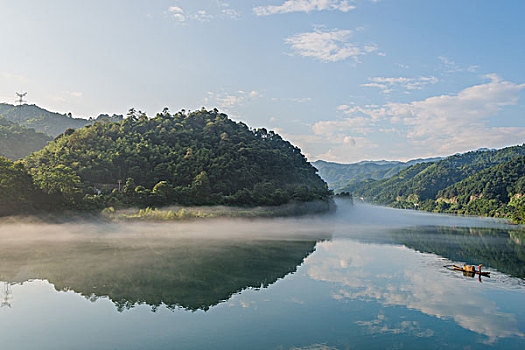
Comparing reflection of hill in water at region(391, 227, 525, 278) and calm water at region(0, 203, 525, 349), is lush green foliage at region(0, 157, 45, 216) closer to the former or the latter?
calm water at region(0, 203, 525, 349)

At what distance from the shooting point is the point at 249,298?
890 inches

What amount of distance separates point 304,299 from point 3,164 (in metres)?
51.5

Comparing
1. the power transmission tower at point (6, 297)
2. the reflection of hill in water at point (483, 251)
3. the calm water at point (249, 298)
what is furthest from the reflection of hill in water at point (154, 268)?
the reflection of hill in water at point (483, 251)

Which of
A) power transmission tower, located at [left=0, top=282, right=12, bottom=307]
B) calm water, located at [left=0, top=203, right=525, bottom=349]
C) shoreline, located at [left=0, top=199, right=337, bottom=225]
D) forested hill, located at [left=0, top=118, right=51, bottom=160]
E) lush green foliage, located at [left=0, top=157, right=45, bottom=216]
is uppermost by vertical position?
forested hill, located at [left=0, top=118, right=51, bottom=160]

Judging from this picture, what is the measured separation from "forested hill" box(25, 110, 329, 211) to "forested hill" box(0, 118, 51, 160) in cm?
4546

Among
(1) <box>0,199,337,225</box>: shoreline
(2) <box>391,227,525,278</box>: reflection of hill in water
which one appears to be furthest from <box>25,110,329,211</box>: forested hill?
(2) <box>391,227,525,278</box>: reflection of hill in water

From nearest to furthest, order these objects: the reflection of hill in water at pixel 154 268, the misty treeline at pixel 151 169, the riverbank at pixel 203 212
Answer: the reflection of hill in water at pixel 154 268 → the misty treeline at pixel 151 169 → the riverbank at pixel 203 212

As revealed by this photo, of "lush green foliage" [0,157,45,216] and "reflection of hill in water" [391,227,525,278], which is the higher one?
"lush green foliage" [0,157,45,216]

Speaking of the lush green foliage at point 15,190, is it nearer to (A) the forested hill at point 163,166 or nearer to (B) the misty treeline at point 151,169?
(B) the misty treeline at point 151,169

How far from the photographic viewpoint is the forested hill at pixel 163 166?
222 ft

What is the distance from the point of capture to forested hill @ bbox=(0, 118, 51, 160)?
387 ft

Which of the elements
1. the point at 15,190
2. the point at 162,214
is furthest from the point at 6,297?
the point at 162,214

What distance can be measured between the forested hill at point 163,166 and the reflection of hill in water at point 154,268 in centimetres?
2243

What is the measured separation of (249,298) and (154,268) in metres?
11.1
